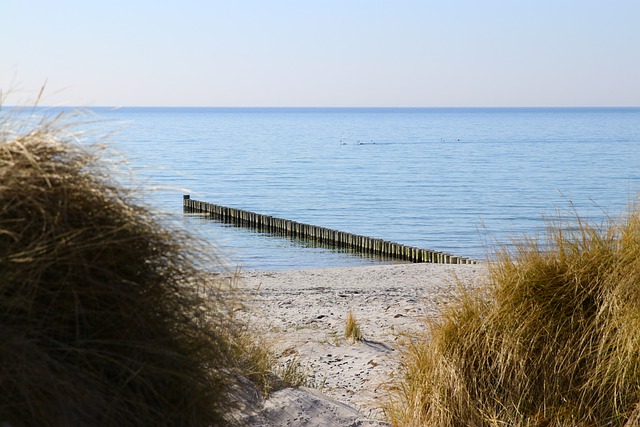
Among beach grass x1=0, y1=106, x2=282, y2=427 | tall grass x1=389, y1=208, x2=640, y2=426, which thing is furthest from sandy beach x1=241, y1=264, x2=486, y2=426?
beach grass x1=0, y1=106, x2=282, y2=427

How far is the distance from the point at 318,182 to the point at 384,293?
33.7 meters

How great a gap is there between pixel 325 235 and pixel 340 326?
16.9 meters

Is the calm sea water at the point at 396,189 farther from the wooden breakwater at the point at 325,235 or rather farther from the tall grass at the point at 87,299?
the wooden breakwater at the point at 325,235

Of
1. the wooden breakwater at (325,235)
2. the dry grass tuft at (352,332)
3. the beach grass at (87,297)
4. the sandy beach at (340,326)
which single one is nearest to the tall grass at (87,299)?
the beach grass at (87,297)

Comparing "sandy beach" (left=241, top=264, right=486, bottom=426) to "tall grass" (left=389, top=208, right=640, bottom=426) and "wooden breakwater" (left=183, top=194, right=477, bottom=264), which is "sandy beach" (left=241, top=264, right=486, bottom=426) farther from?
"wooden breakwater" (left=183, top=194, right=477, bottom=264)

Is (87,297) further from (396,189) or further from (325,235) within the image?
(396,189)

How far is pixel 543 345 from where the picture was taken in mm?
5348

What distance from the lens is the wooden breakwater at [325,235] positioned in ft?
74.5

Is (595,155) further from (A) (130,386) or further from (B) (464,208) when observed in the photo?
(A) (130,386)

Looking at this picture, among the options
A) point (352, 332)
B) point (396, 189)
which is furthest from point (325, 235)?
point (352, 332)

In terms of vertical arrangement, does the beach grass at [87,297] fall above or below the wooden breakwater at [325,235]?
above

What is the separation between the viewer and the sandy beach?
6.05 meters

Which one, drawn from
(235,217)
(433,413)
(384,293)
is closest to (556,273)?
(433,413)

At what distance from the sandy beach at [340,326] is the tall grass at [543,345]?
0.49 metres
